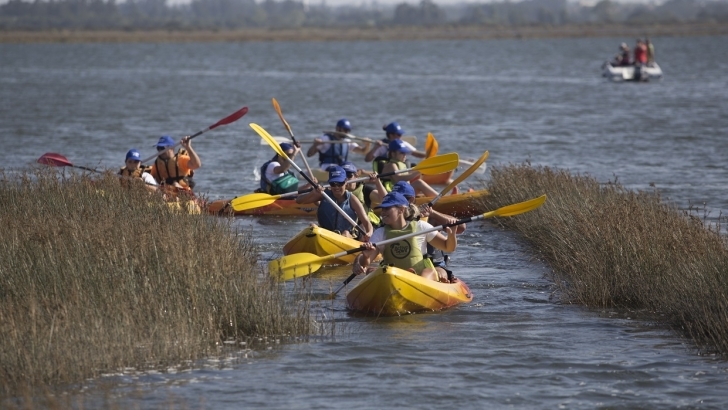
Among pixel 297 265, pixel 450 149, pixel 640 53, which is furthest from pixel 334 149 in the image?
pixel 640 53

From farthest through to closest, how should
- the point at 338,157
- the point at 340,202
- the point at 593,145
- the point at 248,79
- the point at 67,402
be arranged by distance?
the point at 248,79
the point at 593,145
the point at 338,157
the point at 340,202
the point at 67,402

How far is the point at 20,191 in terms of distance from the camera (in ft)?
43.8

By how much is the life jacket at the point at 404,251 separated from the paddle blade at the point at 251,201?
2.90m

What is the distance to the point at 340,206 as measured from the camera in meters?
13.3

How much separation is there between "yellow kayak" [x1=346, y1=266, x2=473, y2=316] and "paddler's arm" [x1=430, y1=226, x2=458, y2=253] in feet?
1.17

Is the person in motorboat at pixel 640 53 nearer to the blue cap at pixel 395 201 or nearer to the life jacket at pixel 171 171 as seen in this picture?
the life jacket at pixel 171 171

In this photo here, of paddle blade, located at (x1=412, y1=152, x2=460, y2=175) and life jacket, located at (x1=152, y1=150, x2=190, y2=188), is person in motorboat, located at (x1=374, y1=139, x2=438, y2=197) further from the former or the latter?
life jacket, located at (x1=152, y1=150, x2=190, y2=188)

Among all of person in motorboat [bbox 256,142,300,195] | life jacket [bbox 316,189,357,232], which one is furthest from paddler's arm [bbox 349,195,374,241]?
person in motorboat [bbox 256,142,300,195]

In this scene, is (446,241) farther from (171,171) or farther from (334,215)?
(171,171)

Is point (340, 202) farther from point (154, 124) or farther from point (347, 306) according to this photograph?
point (154, 124)

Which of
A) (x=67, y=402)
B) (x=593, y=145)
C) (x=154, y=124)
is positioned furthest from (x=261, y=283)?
(x=154, y=124)

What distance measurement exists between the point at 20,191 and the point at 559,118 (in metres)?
24.7

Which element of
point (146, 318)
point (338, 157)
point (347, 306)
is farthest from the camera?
point (338, 157)

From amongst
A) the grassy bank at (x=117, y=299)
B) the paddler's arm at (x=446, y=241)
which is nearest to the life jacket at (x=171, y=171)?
the grassy bank at (x=117, y=299)
